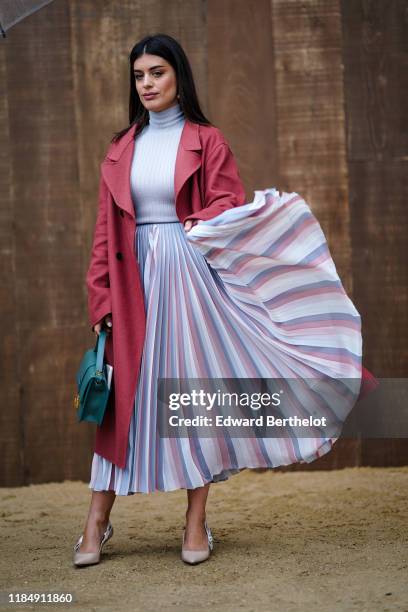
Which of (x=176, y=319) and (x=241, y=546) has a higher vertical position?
(x=176, y=319)

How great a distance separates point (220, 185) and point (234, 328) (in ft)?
1.70

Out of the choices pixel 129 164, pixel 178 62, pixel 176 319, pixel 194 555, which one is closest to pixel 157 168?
pixel 129 164

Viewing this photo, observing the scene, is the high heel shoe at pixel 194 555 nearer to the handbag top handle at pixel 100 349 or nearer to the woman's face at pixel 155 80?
the handbag top handle at pixel 100 349

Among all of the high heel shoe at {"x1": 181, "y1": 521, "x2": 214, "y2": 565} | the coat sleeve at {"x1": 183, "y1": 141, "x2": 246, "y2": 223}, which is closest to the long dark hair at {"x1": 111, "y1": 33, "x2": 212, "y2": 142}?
the coat sleeve at {"x1": 183, "y1": 141, "x2": 246, "y2": 223}

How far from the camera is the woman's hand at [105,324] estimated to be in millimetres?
3561

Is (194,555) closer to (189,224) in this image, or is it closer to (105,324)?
(105,324)

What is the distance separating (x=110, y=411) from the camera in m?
3.56

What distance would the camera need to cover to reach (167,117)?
3631 mm

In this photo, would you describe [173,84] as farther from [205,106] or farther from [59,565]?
[59,565]

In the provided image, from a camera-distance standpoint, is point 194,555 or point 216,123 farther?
point 216,123

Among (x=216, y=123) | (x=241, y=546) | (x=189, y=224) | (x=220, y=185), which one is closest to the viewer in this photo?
(x=189, y=224)

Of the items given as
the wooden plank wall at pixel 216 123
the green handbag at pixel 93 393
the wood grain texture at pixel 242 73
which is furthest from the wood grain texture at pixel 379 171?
the green handbag at pixel 93 393

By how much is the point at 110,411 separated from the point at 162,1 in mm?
2333

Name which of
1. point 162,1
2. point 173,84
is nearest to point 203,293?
point 173,84
